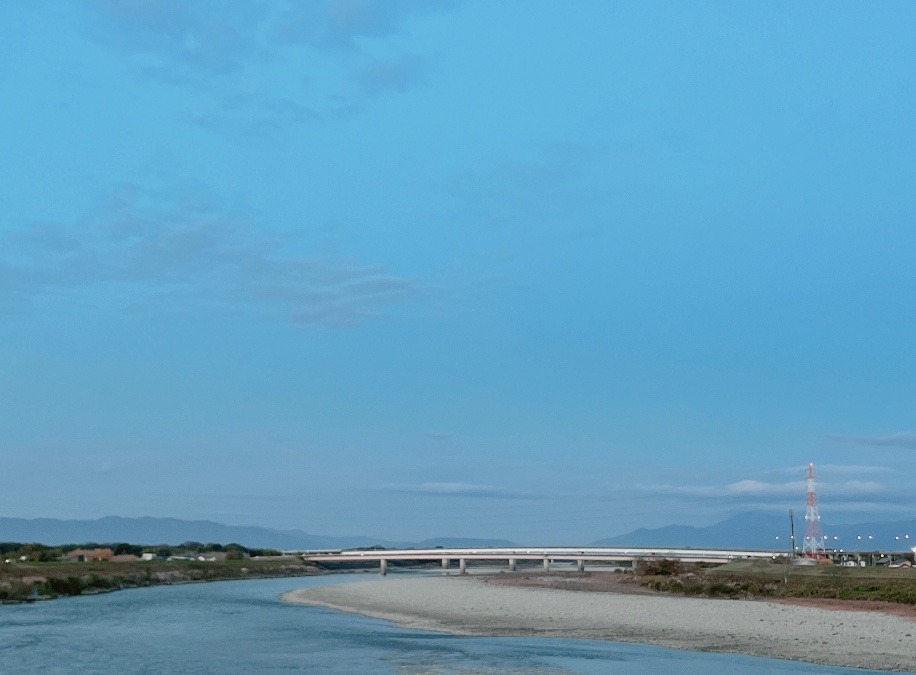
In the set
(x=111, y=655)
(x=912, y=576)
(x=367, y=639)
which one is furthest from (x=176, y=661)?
(x=912, y=576)

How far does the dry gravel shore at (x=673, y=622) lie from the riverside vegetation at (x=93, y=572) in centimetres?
2899

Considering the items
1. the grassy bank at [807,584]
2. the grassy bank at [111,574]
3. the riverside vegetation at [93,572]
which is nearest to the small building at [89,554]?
the riverside vegetation at [93,572]

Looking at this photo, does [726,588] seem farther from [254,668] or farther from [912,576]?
[254,668]

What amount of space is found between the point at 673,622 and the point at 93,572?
88478 millimetres

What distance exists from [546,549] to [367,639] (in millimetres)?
133327

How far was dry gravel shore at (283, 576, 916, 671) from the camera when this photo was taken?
48.9m

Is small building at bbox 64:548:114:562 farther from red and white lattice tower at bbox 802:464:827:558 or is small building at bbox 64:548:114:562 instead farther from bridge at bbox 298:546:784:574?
red and white lattice tower at bbox 802:464:827:558

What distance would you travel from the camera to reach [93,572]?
421 ft

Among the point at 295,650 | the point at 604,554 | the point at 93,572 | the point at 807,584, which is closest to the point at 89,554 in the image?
the point at 93,572

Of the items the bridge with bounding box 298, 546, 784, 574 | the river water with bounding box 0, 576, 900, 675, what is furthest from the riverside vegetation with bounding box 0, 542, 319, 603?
the river water with bounding box 0, 576, 900, 675

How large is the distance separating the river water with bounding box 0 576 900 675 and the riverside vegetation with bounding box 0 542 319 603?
26.5 metres

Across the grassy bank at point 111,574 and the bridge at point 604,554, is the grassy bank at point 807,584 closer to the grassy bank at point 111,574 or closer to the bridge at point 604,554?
the bridge at point 604,554

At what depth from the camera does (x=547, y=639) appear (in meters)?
56.4

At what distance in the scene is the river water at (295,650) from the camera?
4459cm
